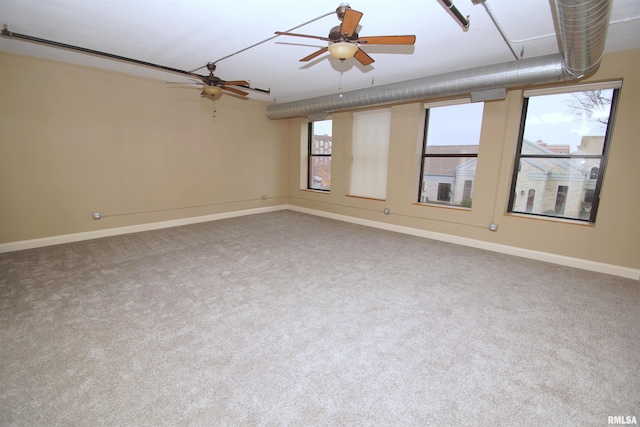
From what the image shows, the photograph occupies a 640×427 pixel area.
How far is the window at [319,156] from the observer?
21.6ft

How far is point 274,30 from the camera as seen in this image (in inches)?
115

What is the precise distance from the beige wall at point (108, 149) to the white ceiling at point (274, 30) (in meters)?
0.37

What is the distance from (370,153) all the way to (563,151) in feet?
9.68

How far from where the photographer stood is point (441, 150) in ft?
15.9

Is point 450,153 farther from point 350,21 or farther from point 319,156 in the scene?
point 350,21

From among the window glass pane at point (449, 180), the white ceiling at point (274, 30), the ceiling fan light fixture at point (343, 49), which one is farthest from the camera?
the window glass pane at point (449, 180)

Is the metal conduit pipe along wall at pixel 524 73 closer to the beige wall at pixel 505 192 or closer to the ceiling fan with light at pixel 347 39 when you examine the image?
the beige wall at pixel 505 192

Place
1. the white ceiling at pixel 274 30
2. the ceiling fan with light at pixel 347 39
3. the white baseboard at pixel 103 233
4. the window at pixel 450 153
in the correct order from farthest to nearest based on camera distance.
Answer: the window at pixel 450 153 → the white baseboard at pixel 103 233 → the white ceiling at pixel 274 30 → the ceiling fan with light at pixel 347 39

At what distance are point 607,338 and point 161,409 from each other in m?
3.10

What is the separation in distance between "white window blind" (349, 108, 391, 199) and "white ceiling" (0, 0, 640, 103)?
128cm

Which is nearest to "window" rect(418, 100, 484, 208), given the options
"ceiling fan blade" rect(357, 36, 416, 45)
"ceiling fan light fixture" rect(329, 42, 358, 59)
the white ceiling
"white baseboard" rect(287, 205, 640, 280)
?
"white baseboard" rect(287, 205, 640, 280)

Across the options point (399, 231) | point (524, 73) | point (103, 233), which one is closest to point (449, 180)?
point (399, 231)

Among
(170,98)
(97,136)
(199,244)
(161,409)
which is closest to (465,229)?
(199,244)

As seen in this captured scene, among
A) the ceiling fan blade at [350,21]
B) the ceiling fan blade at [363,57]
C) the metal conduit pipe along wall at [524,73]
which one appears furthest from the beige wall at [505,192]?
the ceiling fan blade at [350,21]
